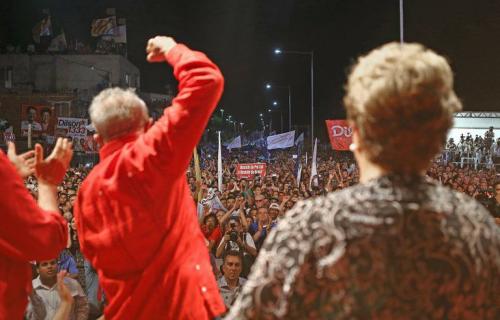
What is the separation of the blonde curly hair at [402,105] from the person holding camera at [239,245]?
5.72 meters

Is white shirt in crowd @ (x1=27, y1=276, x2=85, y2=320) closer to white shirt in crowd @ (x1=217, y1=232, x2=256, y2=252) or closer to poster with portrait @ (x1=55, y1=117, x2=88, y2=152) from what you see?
white shirt in crowd @ (x1=217, y1=232, x2=256, y2=252)

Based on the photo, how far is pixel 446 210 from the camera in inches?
68.6

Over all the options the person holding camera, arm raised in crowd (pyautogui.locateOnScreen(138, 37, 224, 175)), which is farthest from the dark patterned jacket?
the person holding camera

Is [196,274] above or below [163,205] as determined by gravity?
below

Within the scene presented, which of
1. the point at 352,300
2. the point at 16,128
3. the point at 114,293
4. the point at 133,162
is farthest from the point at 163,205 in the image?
the point at 16,128

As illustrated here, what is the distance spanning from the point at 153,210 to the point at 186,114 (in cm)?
46

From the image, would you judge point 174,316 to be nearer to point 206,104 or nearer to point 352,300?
Answer: point 206,104

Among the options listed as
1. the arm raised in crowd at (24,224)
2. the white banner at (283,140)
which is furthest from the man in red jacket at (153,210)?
the white banner at (283,140)

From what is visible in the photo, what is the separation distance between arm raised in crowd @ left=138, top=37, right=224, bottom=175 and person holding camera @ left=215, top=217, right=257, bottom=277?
4.77 metres

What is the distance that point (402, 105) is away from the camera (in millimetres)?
1698

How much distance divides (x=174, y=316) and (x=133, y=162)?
2.32 ft

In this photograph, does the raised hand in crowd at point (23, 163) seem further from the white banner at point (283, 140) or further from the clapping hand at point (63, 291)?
the white banner at point (283, 140)

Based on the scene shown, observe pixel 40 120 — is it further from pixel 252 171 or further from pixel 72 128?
pixel 252 171

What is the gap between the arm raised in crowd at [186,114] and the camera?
2.66 meters
